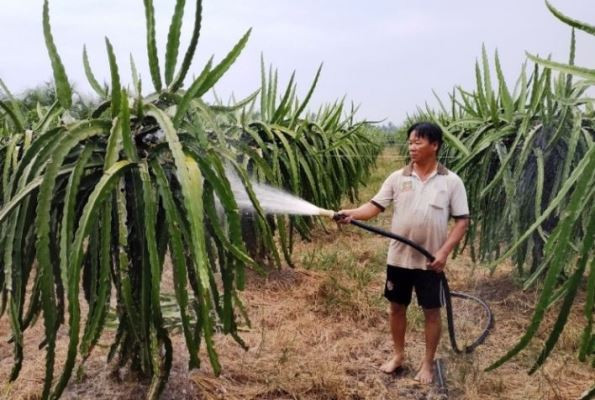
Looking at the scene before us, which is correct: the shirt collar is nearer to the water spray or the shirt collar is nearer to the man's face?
the man's face

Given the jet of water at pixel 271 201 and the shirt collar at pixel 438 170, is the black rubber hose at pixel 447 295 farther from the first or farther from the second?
the shirt collar at pixel 438 170

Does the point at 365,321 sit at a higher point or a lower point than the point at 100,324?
lower

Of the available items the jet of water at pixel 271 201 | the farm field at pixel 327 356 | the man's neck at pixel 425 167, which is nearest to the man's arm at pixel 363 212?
the jet of water at pixel 271 201

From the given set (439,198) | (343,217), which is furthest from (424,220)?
(343,217)

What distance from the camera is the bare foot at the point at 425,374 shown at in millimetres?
2441

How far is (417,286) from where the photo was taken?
2.45 m

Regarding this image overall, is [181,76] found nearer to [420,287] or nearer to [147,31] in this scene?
[147,31]

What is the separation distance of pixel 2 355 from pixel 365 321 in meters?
1.84

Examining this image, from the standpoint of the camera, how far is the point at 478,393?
7.47 feet

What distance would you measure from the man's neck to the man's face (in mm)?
20

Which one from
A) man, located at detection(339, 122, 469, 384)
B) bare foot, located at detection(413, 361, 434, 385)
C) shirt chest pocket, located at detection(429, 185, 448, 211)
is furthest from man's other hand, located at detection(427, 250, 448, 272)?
bare foot, located at detection(413, 361, 434, 385)

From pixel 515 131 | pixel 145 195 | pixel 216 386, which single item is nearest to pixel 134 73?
pixel 145 195

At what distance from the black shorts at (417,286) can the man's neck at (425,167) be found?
416 mm

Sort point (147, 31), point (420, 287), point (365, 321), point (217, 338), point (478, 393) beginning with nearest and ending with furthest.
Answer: point (147, 31), point (478, 393), point (420, 287), point (217, 338), point (365, 321)
